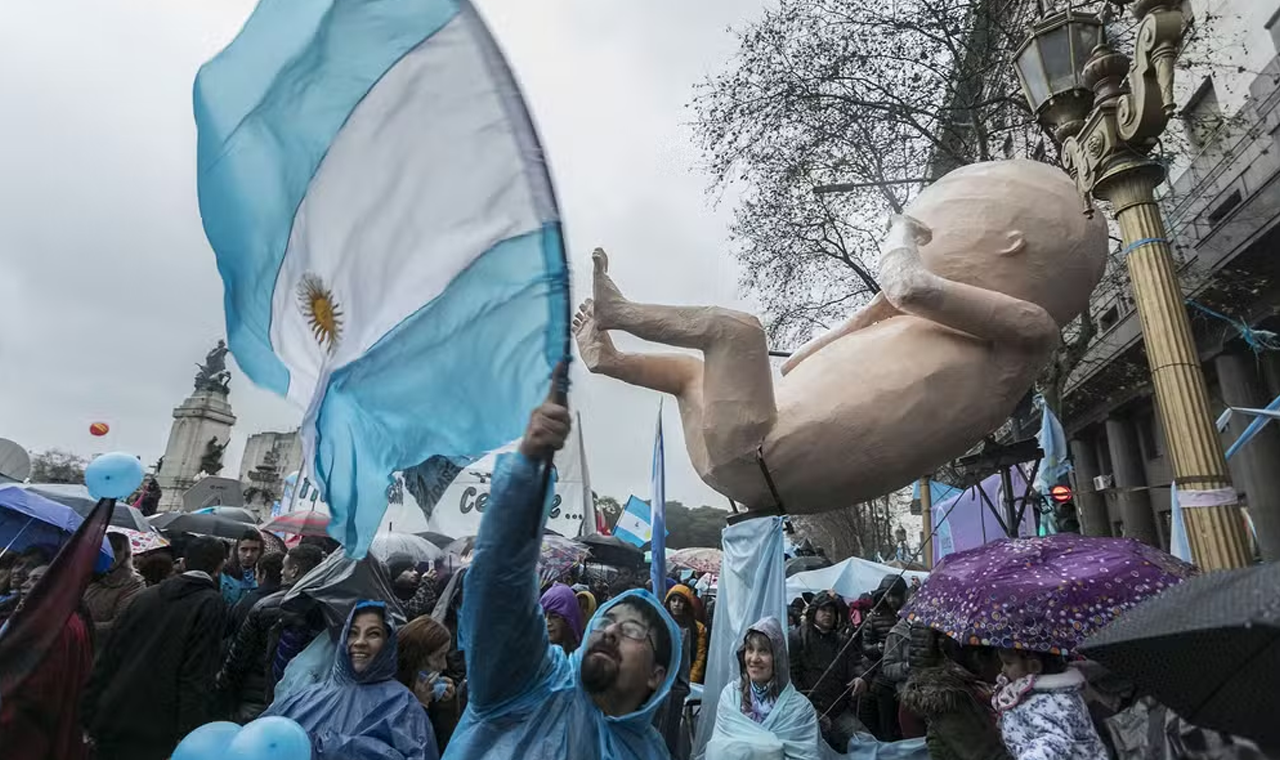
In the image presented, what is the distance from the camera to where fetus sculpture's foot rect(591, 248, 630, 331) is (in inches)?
108

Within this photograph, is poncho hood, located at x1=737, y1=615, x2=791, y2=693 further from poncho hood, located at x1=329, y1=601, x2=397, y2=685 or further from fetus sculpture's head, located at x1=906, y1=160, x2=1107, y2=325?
fetus sculpture's head, located at x1=906, y1=160, x2=1107, y2=325

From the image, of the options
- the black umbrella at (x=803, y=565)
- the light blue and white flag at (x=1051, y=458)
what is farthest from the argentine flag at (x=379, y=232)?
the black umbrella at (x=803, y=565)

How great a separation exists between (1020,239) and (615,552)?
12.2 meters

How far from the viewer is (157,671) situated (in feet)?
11.8

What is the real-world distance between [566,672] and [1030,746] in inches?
65.6

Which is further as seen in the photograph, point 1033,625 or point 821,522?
point 821,522

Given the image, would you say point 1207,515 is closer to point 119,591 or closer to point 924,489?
point 119,591

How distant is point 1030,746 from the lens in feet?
8.23

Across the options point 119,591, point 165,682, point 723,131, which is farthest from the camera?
point 723,131

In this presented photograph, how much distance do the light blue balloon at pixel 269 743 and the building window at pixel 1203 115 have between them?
1278cm

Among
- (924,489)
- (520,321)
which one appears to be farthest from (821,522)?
(520,321)

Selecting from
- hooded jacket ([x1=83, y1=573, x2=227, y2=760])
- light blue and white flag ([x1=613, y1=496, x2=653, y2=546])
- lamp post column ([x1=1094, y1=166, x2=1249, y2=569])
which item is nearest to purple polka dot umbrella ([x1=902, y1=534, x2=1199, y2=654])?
lamp post column ([x1=1094, y1=166, x2=1249, y2=569])

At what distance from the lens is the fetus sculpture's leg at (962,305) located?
107 inches

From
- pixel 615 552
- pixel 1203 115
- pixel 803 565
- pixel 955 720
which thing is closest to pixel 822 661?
pixel 955 720
